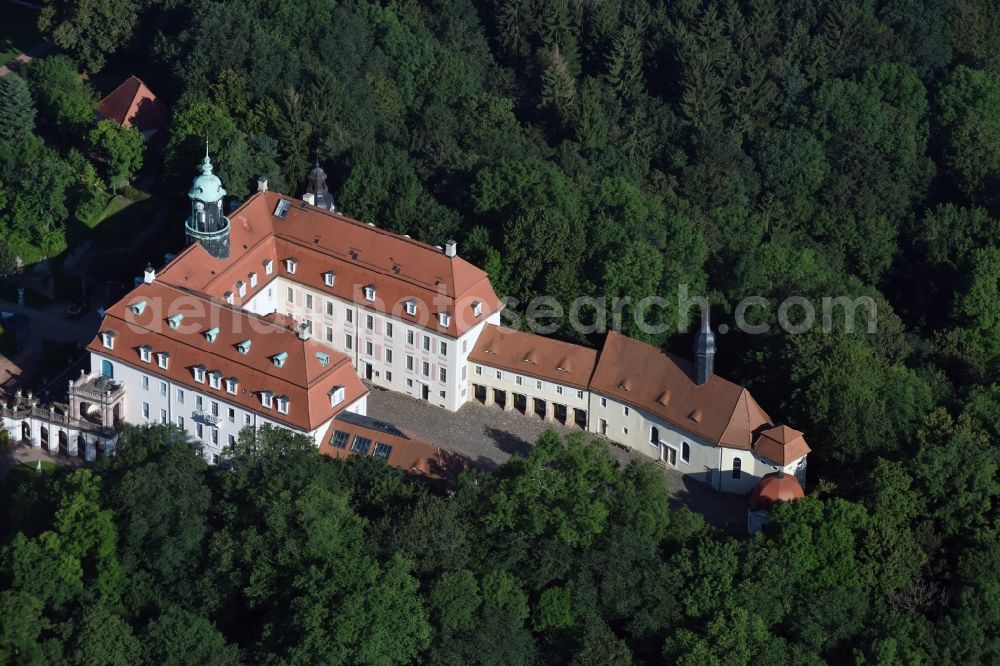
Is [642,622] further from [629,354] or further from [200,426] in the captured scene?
[200,426]

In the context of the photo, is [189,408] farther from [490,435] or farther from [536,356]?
[536,356]

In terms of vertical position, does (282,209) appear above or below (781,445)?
above

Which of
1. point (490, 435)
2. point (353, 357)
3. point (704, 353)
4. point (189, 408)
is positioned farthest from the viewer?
point (353, 357)

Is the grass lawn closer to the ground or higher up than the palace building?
higher up

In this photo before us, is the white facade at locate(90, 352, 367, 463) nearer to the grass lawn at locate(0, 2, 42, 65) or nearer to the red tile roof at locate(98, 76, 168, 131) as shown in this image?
the red tile roof at locate(98, 76, 168, 131)

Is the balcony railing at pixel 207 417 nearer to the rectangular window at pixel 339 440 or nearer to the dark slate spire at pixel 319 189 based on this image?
the rectangular window at pixel 339 440

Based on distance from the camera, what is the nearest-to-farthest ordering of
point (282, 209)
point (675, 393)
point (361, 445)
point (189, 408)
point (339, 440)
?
point (361, 445) → point (339, 440) → point (189, 408) → point (675, 393) → point (282, 209)

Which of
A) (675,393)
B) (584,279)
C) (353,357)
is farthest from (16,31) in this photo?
(675,393)

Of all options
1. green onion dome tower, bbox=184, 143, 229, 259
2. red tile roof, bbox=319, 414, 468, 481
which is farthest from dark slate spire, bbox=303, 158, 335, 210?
red tile roof, bbox=319, 414, 468, 481
